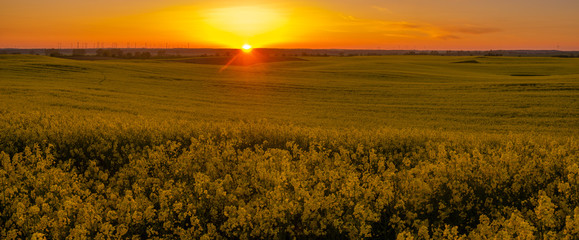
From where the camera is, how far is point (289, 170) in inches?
286

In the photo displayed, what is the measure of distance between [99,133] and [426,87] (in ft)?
93.0

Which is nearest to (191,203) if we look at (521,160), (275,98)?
(521,160)

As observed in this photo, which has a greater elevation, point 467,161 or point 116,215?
point 467,161

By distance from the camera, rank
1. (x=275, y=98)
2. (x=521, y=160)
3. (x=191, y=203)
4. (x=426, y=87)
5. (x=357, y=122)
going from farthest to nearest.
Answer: (x=426, y=87) < (x=275, y=98) < (x=357, y=122) < (x=521, y=160) < (x=191, y=203)

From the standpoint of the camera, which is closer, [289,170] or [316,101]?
[289,170]

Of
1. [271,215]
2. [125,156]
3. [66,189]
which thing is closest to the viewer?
[271,215]

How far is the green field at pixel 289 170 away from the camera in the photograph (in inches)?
217

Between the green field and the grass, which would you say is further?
the grass

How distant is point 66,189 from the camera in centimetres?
681

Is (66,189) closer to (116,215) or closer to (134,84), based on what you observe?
(116,215)

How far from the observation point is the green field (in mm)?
5512

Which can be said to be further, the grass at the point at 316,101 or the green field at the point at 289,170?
the grass at the point at 316,101

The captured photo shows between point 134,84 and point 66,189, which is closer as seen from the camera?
point 66,189

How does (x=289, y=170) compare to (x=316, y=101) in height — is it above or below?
below
